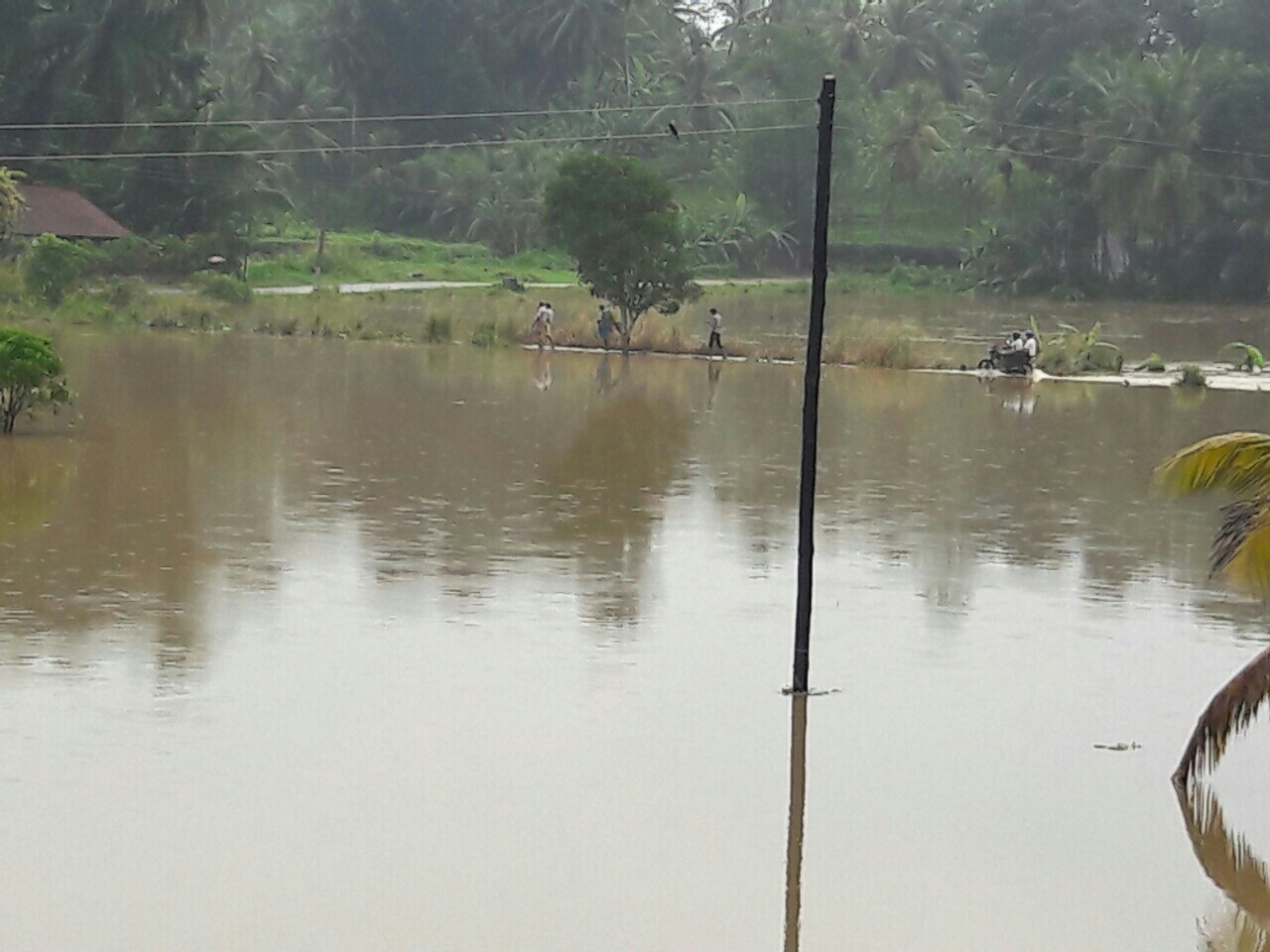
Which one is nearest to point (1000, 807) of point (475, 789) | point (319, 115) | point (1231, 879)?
point (1231, 879)

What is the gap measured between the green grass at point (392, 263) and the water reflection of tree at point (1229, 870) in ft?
171

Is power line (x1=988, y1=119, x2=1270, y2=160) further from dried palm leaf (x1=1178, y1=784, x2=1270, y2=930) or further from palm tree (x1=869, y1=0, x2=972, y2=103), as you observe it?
dried palm leaf (x1=1178, y1=784, x2=1270, y2=930)

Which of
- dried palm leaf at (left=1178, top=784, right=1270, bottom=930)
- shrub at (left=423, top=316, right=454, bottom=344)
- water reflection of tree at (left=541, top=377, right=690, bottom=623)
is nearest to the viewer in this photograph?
dried palm leaf at (left=1178, top=784, right=1270, bottom=930)

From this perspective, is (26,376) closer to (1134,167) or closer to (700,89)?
(1134,167)

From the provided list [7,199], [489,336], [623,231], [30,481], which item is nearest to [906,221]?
[623,231]

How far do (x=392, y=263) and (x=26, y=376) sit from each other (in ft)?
148

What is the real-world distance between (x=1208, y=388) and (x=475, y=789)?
99.6ft

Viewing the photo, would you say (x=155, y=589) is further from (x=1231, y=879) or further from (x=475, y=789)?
(x=1231, y=879)

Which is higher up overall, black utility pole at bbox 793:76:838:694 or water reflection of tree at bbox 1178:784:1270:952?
black utility pole at bbox 793:76:838:694

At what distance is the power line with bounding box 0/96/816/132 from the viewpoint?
60969 mm

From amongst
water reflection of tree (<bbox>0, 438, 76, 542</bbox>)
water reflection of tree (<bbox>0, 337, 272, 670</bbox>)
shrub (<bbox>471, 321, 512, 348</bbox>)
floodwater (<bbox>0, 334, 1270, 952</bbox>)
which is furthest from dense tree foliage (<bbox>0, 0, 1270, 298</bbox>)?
floodwater (<bbox>0, 334, 1270, 952</bbox>)

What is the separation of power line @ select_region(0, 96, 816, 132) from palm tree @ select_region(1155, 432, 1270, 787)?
4406 cm

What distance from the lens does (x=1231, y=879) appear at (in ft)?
32.4

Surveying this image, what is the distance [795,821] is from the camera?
10.5 metres
